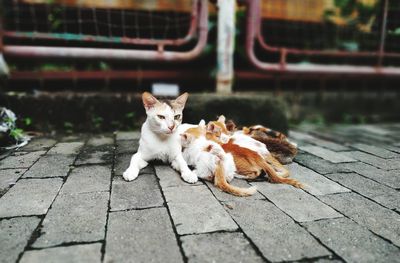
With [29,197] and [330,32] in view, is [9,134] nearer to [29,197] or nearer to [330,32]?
[29,197]

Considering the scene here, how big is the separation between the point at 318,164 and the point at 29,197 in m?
2.71

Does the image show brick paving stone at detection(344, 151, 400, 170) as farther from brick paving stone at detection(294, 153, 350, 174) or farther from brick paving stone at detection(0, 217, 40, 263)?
brick paving stone at detection(0, 217, 40, 263)

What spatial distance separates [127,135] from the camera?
13.6 feet

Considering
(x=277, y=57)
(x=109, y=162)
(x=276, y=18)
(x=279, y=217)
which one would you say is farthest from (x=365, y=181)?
(x=276, y=18)

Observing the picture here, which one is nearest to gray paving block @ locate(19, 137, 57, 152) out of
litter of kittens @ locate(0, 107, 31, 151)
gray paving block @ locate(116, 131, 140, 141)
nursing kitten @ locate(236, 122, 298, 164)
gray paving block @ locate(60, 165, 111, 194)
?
litter of kittens @ locate(0, 107, 31, 151)

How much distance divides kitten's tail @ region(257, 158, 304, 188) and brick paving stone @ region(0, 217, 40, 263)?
5.82ft

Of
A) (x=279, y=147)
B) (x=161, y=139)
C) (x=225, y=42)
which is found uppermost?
(x=225, y=42)

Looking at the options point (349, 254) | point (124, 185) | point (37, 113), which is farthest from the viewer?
point (37, 113)

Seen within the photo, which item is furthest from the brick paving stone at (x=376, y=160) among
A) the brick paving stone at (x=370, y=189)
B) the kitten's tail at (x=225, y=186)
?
the kitten's tail at (x=225, y=186)

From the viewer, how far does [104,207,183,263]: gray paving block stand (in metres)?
1.60

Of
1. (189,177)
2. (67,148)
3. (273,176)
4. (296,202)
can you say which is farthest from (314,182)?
(67,148)

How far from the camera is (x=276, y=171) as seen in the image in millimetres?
2779

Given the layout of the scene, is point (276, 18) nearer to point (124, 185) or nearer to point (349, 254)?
point (124, 185)

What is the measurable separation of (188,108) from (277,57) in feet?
8.10
